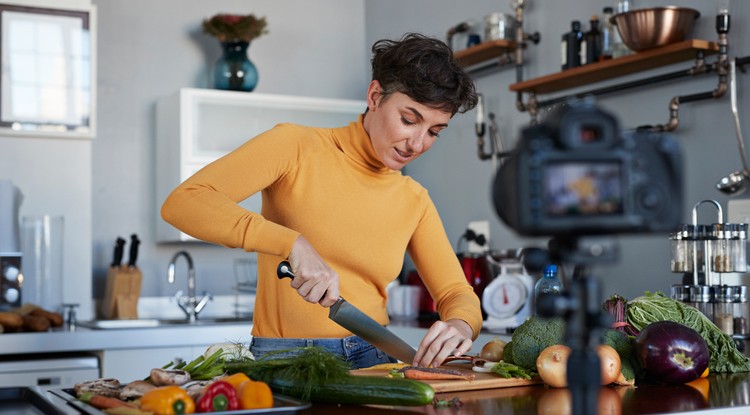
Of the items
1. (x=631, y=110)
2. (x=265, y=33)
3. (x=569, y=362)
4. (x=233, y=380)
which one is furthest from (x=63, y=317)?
(x=569, y=362)

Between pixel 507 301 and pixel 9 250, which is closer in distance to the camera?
pixel 507 301

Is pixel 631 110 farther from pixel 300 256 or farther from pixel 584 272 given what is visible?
pixel 584 272

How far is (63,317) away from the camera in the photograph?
373 centimetres

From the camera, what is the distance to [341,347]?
6.30 feet

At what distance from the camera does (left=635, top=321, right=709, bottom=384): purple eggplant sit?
1.63 meters

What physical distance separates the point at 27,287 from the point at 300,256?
7.98 ft

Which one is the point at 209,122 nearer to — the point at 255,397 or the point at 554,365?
the point at 554,365

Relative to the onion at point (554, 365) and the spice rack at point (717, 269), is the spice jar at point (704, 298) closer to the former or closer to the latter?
the spice rack at point (717, 269)

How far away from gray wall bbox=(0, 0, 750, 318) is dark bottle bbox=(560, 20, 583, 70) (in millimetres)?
124

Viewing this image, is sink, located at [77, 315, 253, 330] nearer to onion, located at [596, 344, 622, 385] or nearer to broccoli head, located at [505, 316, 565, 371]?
broccoli head, located at [505, 316, 565, 371]

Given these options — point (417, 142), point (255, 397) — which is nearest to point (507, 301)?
point (417, 142)

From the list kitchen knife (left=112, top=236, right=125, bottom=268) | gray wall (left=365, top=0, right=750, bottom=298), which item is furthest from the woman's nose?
kitchen knife (left=112, top=236, right=125, bottom=268)

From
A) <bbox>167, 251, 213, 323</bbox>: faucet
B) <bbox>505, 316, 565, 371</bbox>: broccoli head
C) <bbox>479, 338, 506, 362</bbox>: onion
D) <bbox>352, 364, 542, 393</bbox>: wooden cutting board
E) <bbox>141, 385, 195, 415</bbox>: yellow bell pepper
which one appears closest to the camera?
<bbox>141, 385, 195, 415</bbox>: yellow bell pepper

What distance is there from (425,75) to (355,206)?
334mm
